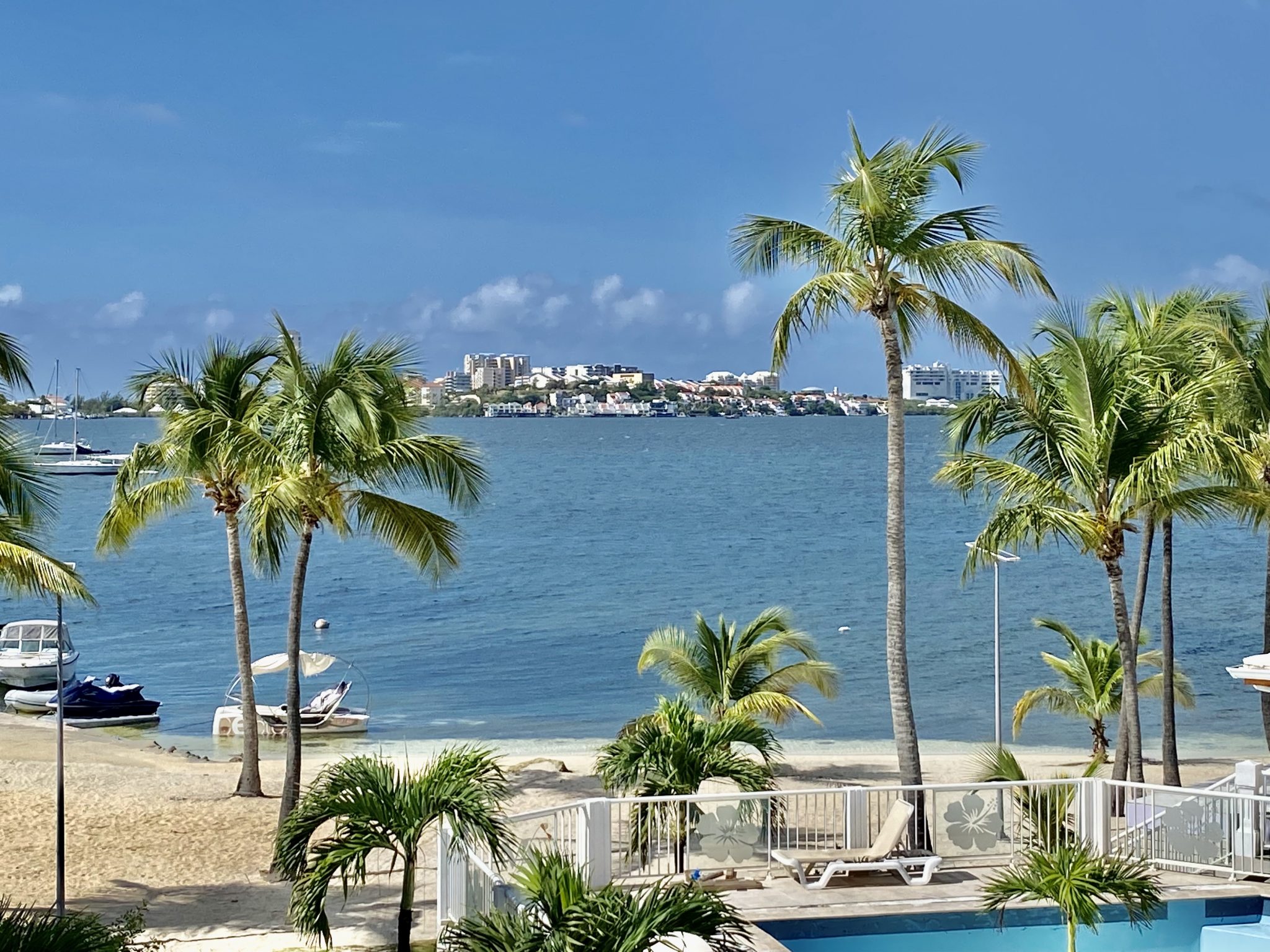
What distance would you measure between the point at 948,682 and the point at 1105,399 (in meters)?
31.2

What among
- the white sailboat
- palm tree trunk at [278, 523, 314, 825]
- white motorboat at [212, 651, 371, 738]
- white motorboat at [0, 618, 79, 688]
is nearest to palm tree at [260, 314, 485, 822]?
palm tree trunk at [278, 523, 314, 825]

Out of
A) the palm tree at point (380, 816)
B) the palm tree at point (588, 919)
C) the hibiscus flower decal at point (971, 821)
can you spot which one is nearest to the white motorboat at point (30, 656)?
the hibiscus flower decal at point (971, 821)

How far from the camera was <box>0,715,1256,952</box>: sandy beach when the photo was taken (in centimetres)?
1413

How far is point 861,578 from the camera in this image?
7319 centimetres

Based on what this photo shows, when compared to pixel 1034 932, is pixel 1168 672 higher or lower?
higher

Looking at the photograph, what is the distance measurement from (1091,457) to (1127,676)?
10.2ft

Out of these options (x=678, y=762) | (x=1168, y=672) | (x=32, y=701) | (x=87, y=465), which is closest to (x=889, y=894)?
(x=678, y=762)

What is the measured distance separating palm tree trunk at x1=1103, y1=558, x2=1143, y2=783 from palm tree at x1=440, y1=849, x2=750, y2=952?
9.76m

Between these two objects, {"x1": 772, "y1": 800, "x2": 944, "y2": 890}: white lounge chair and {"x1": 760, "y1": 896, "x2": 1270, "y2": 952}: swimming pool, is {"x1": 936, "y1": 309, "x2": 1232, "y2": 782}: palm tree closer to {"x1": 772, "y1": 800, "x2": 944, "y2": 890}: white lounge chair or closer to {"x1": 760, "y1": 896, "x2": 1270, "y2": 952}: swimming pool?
{"x1": 760, "y1": 896, "x2": 1270, "y2": 952}: swimming pool

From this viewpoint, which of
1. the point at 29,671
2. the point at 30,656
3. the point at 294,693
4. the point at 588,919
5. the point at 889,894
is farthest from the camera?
the point at 30,656

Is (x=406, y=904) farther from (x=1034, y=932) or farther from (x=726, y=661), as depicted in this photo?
(x=726, y=661)

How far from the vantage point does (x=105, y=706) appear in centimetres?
3559

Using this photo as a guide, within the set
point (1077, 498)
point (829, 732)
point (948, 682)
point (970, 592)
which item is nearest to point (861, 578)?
point (970, 592)

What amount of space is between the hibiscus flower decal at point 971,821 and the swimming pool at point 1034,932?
1084 mm
